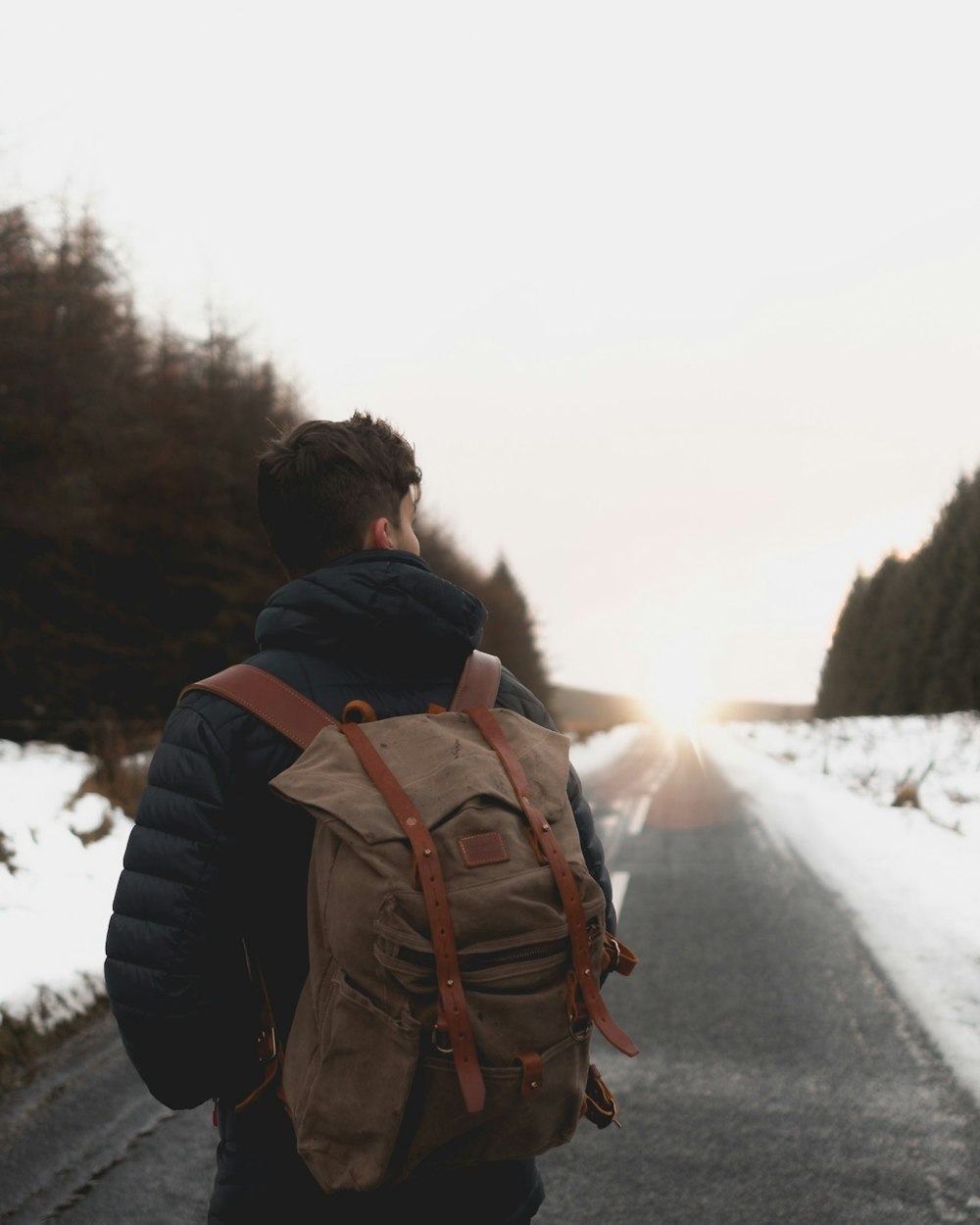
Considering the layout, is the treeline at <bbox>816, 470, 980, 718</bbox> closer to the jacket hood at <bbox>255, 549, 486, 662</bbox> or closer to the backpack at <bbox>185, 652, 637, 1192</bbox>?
the jacket hood at <bbox>255, 549, 486, 662</bbox>

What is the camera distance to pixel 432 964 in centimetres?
123

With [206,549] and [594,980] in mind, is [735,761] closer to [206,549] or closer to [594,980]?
[206,549]

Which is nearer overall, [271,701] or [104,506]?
[271,701]

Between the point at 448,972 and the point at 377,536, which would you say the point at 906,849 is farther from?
the point at 448,972

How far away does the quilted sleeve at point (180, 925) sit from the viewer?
55.0 inches

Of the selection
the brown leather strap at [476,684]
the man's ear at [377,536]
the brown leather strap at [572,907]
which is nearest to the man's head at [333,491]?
the man's ear at [377,536]

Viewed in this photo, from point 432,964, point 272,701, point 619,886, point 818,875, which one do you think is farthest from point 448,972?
point 818,875

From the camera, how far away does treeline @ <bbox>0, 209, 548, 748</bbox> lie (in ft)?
39.0

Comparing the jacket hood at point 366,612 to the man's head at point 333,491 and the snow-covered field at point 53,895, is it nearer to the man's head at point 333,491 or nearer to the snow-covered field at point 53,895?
the man's head at point 333,491

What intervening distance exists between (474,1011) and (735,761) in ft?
70.3

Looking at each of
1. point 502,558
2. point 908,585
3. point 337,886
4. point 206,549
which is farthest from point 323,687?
point 502,558

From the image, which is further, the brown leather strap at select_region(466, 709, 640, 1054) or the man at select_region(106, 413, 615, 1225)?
the man at select_region(106, 413, 615, 1225)

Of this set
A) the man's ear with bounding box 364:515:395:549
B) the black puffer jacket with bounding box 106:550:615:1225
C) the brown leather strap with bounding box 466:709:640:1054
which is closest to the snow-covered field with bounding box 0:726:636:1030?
the black puffer jacket with bounding box 106:550:615:1225

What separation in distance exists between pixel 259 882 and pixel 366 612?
44 cm
